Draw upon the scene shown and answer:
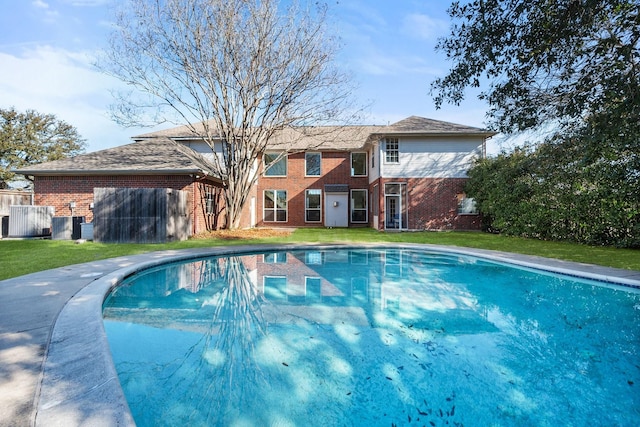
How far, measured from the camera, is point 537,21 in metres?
5.11

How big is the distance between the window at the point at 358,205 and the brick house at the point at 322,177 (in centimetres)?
6

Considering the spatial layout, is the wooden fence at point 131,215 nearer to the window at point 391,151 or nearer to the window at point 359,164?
the window at point 391,151

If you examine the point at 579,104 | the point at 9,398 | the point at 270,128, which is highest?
the point at 270,128

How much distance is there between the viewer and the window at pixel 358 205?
21609mm

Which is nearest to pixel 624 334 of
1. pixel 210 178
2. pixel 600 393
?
pixel 600 393

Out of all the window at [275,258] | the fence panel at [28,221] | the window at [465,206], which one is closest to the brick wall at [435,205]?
the window at [465,206]

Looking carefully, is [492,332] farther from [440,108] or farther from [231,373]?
[440,108]

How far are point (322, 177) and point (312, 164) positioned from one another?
1090mm

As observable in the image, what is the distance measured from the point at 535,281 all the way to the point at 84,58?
55.9 ft

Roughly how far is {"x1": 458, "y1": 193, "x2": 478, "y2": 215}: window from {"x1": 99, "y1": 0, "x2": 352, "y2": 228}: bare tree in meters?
7.64

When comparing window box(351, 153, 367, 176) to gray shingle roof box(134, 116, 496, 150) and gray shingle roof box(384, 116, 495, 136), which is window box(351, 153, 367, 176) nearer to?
gray shingle roof box(134, 116, 496, 150)

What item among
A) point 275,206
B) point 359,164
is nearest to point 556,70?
point 359,164

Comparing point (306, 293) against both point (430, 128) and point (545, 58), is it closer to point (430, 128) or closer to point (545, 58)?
point (545, 58)

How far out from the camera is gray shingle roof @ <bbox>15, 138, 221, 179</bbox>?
1364 centimetres
